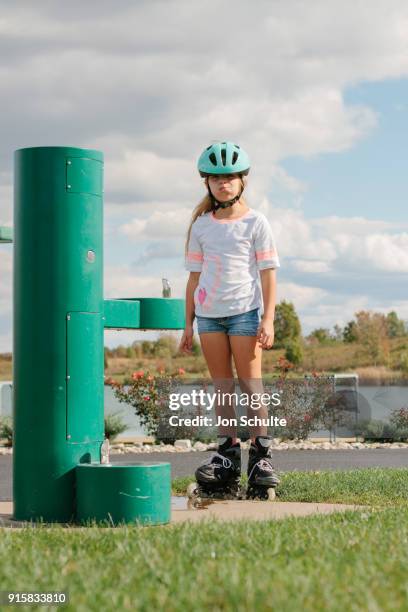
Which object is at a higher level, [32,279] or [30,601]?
[32,279]

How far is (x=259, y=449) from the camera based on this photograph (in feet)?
21.8

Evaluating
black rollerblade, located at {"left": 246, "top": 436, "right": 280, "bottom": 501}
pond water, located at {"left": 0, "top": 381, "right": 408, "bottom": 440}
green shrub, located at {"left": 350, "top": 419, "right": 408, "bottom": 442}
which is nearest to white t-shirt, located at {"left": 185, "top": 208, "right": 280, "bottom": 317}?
black rollerblade, located at {"left": 246, "top": 436, "right": 280, "bottom": 501}

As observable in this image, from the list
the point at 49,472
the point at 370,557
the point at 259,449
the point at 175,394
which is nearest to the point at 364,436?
the point at 175,394

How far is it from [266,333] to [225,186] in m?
1.08

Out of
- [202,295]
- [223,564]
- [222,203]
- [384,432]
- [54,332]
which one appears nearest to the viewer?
[223,564]

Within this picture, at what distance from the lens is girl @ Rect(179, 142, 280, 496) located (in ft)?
21.1

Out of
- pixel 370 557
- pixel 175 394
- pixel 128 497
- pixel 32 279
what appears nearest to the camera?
pixel 370 557

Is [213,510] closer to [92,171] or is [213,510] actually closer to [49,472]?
[49,472]

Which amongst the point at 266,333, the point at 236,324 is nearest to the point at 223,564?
the point at 266,333

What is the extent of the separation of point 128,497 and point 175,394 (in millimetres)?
10387

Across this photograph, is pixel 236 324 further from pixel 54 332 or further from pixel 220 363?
pixel 54 332

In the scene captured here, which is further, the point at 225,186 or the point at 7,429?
the point at 7,429

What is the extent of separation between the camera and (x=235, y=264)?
6.43m

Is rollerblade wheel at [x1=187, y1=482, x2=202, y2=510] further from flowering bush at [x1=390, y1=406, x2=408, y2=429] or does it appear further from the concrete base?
flowering bush at [x1=390, y1=406, x2=408, y2=429]
